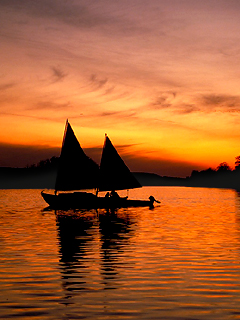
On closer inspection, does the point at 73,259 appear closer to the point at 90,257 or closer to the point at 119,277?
the point at 90,257

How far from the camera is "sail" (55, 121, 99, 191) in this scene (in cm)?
7406

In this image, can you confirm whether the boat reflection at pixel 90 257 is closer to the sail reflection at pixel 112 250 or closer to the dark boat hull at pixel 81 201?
the sail reflection at pixel 112 250

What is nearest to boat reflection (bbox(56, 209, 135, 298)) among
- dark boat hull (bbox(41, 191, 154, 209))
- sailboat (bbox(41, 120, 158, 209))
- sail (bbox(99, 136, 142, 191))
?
dark boat hull (bbox(41, 191, 154, 209))

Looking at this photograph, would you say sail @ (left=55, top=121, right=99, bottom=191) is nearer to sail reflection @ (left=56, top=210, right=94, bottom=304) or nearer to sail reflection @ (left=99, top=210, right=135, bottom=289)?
sail reflection @ (left=99, top=210, right=135, bottom=289)

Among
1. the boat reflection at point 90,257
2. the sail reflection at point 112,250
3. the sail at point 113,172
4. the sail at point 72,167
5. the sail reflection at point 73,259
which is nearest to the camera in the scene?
the sail reflection at point 73,259

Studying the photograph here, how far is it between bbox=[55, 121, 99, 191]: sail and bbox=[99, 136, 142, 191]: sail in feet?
12.8

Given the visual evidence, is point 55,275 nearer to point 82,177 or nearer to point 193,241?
point 193,241

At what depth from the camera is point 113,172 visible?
265 feet

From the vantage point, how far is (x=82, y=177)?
75562 mm

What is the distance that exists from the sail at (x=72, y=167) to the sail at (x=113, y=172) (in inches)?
154

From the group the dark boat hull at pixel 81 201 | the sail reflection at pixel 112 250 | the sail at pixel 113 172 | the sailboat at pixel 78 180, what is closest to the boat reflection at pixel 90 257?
the sail reflection at pixel 112 250

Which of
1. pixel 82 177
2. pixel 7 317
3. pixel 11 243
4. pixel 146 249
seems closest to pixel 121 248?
pixel 146 249

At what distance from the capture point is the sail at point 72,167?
74.1m

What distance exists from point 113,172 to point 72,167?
859cm
